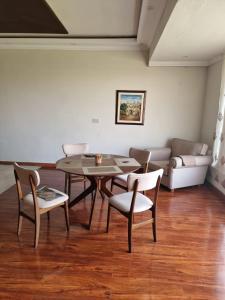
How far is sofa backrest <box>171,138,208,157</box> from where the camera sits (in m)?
4.14

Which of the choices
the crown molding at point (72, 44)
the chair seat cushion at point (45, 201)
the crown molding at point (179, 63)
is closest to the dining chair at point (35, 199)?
the chair seat cushion at point (45, 201)

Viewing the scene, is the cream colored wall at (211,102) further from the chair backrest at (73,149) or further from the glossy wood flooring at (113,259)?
the chair backrest at (73,149)

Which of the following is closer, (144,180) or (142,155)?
(144,180)

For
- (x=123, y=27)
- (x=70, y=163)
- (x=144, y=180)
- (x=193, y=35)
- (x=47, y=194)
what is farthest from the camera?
(x=123, y=27)

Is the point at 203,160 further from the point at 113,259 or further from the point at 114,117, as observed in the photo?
the point at 113,259

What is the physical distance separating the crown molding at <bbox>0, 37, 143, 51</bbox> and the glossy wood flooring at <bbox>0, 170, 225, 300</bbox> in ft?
11.2

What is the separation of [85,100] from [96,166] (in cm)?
261

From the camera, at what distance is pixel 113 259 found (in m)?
2.09

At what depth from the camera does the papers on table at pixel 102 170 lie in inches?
95.7

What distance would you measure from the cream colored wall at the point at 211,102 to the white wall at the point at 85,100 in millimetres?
158

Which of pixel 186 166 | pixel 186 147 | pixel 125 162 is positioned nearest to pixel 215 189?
pixel 186 166

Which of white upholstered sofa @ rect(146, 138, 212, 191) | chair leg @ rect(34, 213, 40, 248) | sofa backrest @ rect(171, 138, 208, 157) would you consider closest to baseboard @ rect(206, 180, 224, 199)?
white upholstered sofa @ rect(146, 138, 212, 191)

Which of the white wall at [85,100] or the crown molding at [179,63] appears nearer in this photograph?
the crown molding at [179,63]

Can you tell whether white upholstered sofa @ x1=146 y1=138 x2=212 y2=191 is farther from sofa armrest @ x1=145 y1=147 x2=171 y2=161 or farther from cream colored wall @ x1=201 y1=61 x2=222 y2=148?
cream colored wall @ x1=201 y1=61 x2=222 y2=148
